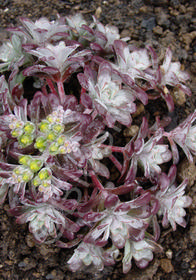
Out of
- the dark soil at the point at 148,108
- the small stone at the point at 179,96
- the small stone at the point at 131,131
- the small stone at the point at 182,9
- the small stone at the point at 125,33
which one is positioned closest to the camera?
the dark soil at the point at 148,108

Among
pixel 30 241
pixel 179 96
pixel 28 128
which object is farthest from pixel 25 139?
pixel 179 96

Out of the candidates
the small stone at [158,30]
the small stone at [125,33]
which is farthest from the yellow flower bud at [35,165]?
the small stone at [158,30]

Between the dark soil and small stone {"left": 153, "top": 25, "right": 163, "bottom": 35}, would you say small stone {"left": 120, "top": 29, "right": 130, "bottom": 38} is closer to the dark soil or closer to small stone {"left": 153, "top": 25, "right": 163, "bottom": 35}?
the dark soil

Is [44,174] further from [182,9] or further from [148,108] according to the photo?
[182,9]

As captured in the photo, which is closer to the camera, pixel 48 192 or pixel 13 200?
pixel 48 192

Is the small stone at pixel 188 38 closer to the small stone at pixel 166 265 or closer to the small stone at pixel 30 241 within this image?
the small stone at pixel 166 265

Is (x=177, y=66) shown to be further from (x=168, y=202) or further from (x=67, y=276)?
(x=67, y=276)

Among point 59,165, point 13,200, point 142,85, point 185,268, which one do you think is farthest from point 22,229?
point 142,85

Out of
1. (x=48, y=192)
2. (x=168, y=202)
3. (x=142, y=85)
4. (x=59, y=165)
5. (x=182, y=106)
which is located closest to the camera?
(x=48, y=192)
